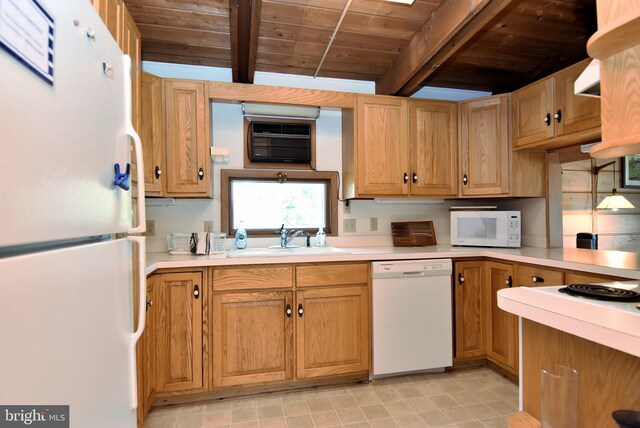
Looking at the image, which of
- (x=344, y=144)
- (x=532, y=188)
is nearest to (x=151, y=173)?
(x=344, y=144)

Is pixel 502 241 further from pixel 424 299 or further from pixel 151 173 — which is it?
pixel 151 173

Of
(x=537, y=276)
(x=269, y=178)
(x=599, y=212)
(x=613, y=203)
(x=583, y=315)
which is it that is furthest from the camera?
(x=599, y=212)

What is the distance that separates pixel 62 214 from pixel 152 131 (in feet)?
5.69

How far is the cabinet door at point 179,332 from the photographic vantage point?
1953 mm

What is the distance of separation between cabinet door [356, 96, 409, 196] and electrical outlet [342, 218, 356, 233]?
15.0 inches

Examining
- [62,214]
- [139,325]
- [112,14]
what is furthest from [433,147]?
[62,214]

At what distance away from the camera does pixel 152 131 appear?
2.18 meters


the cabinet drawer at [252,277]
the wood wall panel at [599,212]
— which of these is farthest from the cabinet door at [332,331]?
the wood wall panel at [599,212]

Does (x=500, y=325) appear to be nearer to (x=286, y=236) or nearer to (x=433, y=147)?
(x=433, y=147)

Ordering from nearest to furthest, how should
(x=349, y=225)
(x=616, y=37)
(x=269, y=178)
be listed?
(x=616, y=37), (x=269, y=178), (x=349, y=225)

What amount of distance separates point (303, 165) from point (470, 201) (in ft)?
5.62

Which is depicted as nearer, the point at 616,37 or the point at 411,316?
the point at 616,37

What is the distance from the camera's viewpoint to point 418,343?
2305 mm

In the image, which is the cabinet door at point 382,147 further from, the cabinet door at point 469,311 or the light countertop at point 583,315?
the light countertop at point 583,315
